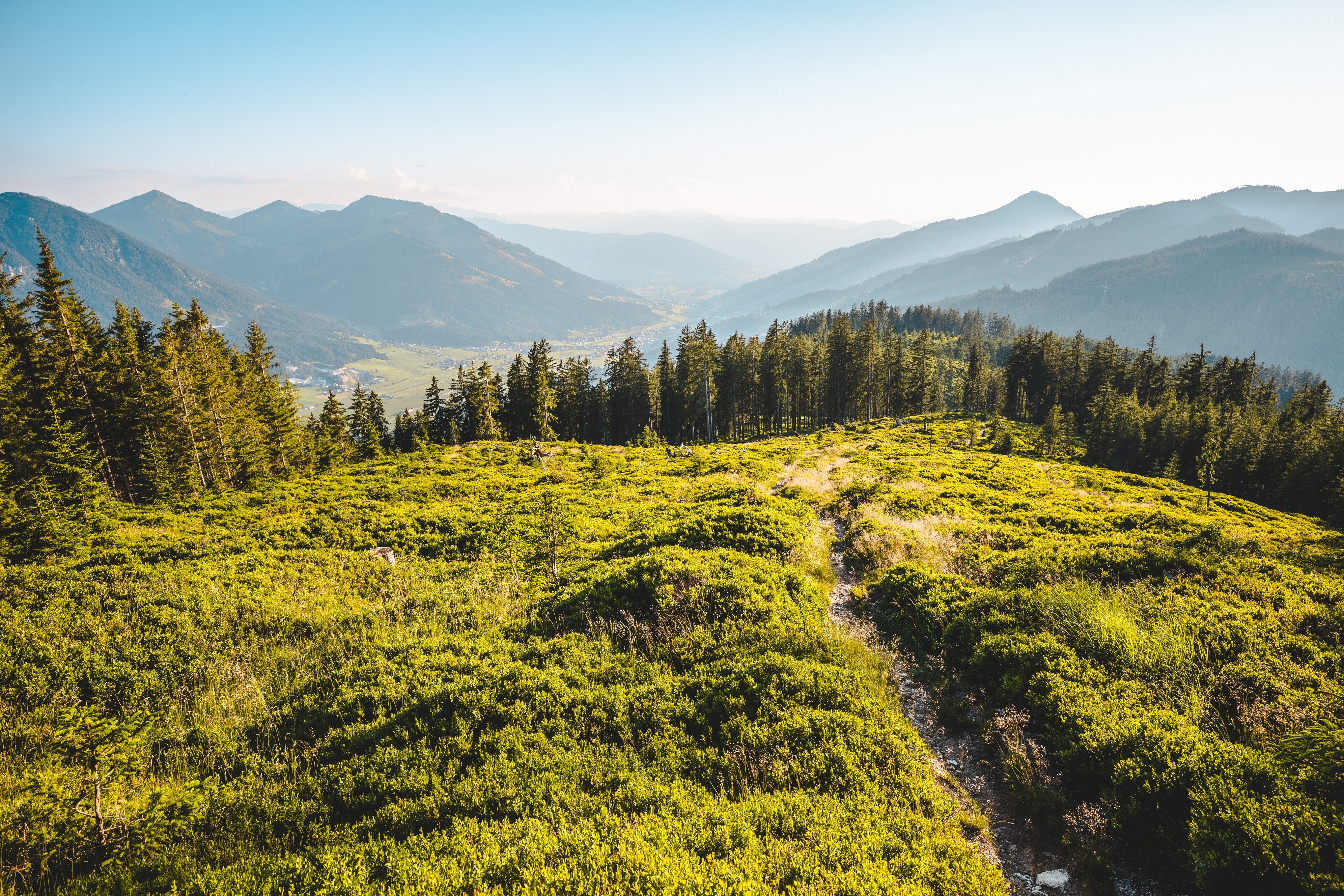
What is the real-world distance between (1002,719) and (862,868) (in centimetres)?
430

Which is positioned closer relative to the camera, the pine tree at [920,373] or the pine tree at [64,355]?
the pine tree at [64,355]

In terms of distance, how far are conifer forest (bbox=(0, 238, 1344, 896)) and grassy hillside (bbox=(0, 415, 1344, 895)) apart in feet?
0.18

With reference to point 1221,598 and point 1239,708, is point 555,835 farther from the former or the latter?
point 1221,598

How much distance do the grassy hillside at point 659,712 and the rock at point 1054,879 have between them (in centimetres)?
60

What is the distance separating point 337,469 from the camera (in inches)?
1635

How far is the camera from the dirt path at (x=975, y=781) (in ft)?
18.8

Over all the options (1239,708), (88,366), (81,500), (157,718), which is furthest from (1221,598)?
(88,366)

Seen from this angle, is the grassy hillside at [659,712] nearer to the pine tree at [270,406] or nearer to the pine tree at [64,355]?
the pine tree at [64,355]

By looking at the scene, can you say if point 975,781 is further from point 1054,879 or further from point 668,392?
point 668,392

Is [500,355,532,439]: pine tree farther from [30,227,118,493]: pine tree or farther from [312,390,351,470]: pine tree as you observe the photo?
[30,227,118,493]: pine tree

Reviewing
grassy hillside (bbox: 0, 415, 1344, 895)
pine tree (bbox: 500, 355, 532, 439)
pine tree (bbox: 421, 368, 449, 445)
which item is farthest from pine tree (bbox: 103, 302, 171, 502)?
pine tree (bbox: 500, 355, 532, 439)

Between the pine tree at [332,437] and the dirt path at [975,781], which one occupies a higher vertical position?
the dirt path at [975,781]

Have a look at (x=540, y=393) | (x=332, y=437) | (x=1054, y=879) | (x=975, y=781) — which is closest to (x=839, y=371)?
(x=540, y=393)

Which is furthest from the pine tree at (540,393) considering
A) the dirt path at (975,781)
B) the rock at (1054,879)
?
the rock at (1054,879)
